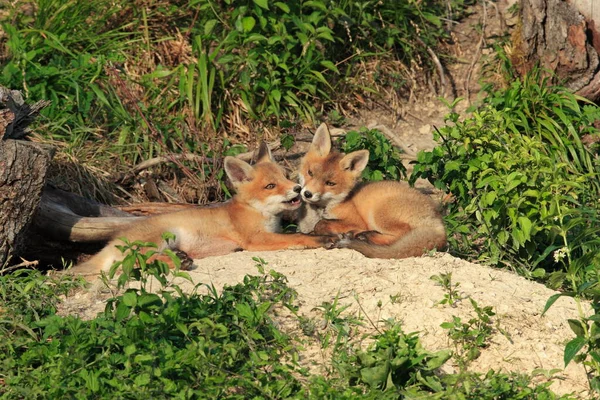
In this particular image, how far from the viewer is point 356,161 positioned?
6871mm

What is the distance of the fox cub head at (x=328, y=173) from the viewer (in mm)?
6691

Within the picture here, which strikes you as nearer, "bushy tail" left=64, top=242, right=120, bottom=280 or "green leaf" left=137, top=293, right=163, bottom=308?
"green leaf" left=137, top=293, right=163, bottom=308

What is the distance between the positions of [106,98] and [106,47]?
0.71m

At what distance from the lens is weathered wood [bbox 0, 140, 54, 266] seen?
5.41m

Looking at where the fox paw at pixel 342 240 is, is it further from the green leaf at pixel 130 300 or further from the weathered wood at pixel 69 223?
the green leaf at pixel 130 300

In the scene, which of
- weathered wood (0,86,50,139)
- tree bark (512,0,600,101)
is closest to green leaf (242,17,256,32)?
weathered wood (0,86,50,139)

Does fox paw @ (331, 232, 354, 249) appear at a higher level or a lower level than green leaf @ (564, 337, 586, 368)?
lower

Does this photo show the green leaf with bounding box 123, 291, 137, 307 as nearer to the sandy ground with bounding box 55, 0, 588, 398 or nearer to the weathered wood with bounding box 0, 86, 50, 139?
the sandy ground with bounding box 55, 0, 588, 398

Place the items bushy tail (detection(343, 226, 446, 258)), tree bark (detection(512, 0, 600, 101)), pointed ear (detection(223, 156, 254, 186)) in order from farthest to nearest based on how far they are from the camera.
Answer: tree bark (detection(512, 0, 600, 101)), pointed ear (detection(223, 156, 254, 186)), bushy tail (detection(343, 226, 446, 258))

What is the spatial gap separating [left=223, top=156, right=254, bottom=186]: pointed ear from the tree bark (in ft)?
11.4

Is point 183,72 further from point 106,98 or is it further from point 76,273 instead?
point 76,273

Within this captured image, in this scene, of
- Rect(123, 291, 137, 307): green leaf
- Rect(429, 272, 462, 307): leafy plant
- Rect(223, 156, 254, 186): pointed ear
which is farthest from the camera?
Rect(223, 156, 254, 186): pointed ear

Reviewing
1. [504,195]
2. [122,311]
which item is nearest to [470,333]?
[504,195]

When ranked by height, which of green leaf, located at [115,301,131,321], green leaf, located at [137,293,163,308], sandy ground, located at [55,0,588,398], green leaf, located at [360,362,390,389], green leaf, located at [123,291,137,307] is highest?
green leaf, located at [123,291,137,307]
